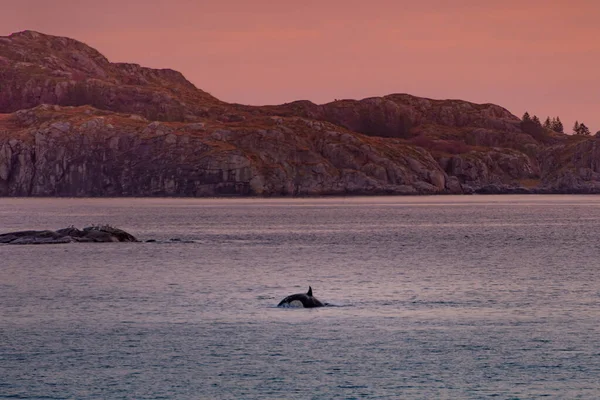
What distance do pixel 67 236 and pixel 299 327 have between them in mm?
83140

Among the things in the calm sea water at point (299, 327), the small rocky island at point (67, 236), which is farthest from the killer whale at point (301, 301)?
the small rocky island at point (67, 236)

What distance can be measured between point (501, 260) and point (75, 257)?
1882 inches

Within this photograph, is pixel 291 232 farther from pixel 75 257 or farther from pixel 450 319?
pixel 450 319

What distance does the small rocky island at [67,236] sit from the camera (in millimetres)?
125250

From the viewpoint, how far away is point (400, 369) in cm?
4053

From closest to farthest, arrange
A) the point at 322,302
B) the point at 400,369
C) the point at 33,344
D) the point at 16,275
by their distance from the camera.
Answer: the point at 400,369 < the point at 33,344 < the point at 322,302 < the point at 16,275

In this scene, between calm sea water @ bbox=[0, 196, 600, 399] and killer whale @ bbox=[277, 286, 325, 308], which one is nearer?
calm sea water @ bbox=[0, 196, 600, 399]

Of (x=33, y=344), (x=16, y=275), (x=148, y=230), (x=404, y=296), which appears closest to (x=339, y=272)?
(x=404, y=296)

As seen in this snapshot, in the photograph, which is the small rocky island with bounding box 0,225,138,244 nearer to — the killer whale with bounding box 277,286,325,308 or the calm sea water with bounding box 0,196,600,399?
the calm sea water with bounding box 0,196,600,399

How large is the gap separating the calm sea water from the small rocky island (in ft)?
69.5

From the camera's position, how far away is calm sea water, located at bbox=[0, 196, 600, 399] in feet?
124

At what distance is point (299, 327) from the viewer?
51344 mm

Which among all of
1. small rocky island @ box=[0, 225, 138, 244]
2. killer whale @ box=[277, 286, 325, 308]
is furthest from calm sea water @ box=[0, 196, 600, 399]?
small rocky island @ box=[0, 225, 138, 244]

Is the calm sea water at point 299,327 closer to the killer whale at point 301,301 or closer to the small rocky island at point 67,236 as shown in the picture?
the killer whale at point 301,301
